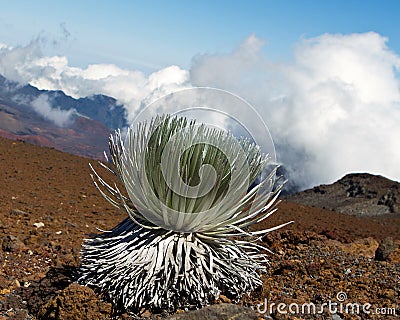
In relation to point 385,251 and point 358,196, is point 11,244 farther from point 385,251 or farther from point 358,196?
point 358,196

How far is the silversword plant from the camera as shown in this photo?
3021 mm

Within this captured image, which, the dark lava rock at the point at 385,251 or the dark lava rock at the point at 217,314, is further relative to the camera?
the dark lava rock at the point at 385,251

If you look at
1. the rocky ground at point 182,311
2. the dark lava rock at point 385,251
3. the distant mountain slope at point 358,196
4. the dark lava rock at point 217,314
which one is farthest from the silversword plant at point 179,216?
the distant mountain slope at point 358,196

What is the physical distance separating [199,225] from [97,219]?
5.52m

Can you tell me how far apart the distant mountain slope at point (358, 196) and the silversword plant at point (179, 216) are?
87.4 feet

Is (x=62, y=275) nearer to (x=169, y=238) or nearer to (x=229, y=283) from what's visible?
(x=169, y=238)

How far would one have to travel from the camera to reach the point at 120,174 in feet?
10.8

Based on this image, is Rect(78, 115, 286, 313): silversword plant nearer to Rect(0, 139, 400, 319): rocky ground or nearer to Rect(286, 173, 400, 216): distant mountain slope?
Rect(0, 139, 400, 319): rocky ground

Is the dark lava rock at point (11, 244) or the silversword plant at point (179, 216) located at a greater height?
the silversword plant at point (179, 216)

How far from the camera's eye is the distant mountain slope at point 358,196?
28664 mm

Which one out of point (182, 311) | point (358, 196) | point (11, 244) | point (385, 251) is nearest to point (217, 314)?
point (182, 311)

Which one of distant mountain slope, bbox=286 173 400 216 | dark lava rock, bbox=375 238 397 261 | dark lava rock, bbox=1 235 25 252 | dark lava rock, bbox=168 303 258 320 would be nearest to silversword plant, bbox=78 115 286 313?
dark lava rock, bbox=168 303 258 320

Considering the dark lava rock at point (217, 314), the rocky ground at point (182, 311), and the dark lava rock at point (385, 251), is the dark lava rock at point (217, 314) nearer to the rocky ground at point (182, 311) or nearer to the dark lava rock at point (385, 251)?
the rocky ground at point (182, 311)

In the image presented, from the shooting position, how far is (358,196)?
31.6 meters
